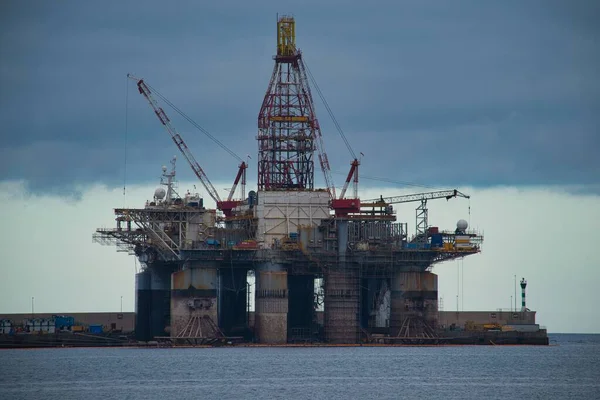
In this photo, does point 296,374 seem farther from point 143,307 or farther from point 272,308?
point 143,307

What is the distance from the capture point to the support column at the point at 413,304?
16988 centimetres

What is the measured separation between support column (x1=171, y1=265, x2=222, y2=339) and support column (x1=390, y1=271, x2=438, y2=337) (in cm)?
1929

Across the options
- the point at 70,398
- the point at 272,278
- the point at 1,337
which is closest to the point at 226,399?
the point at 70,398

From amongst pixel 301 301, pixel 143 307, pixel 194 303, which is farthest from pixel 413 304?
pixel 143 307

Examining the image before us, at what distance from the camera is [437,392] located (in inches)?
4808

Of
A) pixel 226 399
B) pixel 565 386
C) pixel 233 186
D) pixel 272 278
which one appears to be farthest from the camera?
pixel 233 186

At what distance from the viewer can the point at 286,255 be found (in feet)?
546

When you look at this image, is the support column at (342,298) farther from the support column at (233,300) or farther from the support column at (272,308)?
the support column at (233,300)

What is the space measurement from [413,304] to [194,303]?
908 inches

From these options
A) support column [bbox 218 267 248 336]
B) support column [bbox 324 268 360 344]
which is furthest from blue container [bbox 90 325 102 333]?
support column [bbox 324 268 360 344]

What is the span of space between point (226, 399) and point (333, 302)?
50.5 metres

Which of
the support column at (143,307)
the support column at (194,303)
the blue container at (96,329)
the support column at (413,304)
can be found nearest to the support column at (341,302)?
the support column at (413,304)

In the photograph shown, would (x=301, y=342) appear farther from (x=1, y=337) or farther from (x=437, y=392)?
(x=437, y=392)

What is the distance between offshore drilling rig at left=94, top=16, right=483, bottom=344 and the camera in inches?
6535
